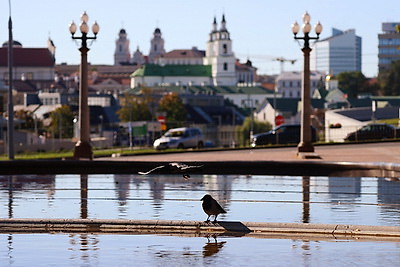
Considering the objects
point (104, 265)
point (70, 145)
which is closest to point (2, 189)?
point (104, 265)

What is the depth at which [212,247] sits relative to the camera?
1458 centimetres

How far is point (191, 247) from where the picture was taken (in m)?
14.6

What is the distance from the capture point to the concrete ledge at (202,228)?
15.5 meters

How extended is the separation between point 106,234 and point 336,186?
998 cm

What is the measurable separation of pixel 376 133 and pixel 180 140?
11.1m

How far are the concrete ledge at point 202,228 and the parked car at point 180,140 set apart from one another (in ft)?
157

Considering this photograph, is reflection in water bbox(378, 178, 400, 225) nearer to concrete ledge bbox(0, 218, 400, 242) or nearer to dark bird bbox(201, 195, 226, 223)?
concrete ledge bbox(0, 218, 400, 242)

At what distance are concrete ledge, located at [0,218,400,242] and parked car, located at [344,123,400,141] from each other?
149 feet

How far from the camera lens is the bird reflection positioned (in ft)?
46.1

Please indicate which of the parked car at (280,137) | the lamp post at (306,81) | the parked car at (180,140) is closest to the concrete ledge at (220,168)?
the lamp post at (306,81)

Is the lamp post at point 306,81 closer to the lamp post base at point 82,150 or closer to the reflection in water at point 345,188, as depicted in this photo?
the lamp post base at point 82,150

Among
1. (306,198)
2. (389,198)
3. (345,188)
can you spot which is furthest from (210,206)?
(345,188)

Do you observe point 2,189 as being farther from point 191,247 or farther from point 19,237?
point 191,247

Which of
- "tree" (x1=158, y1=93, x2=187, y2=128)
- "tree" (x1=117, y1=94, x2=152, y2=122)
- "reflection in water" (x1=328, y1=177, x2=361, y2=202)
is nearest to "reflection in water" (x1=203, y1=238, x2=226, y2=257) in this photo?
"reflection in water" (x1=328, y1=177, x2=361, y2=202)
